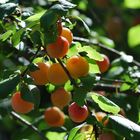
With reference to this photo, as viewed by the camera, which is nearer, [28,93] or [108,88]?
[28,93]

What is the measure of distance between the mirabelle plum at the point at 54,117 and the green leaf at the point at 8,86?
593mm

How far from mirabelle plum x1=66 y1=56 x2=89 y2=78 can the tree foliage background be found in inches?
1.3

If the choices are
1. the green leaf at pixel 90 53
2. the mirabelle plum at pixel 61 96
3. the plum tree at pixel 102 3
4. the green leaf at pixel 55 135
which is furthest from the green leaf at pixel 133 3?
the green leaf at pixel 90 53

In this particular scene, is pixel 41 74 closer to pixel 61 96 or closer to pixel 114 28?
pixel 61 96

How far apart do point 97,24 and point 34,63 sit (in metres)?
1.75

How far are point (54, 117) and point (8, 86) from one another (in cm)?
63

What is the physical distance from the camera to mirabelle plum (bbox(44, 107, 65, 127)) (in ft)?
6.57

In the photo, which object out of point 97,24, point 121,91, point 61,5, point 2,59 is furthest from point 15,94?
point 97,24

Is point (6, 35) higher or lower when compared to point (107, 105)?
higher

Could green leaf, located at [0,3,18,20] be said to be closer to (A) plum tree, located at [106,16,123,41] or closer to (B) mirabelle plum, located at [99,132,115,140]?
(B) mirabelle plum, located at [99,132,115,140]

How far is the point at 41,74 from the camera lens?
58.3 inches

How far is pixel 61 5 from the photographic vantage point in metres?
1.34

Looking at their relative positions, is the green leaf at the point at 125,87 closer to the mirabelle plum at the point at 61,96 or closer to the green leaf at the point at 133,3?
the mirabelle plum at the point at 61,96

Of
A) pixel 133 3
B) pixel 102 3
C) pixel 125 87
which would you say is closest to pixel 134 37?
pixel 133 3
